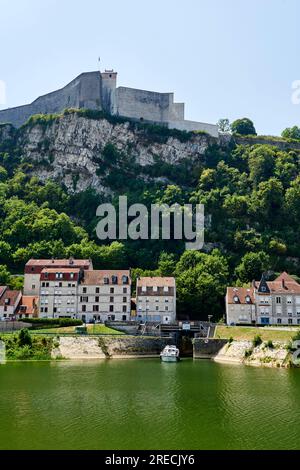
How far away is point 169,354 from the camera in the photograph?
53.7m

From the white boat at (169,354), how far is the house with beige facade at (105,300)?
15.2m

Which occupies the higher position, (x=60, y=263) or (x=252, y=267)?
(x=60, y=263)

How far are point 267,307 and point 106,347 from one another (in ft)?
82.2

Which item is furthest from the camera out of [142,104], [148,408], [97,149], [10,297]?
[142,104]

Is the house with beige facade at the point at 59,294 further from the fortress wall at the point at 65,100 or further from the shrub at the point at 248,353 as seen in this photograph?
the fortress wall at the point at 65,100

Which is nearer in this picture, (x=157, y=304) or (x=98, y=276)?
(x=157, y=304)

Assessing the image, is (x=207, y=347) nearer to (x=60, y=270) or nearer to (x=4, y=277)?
(x=60, y=270)

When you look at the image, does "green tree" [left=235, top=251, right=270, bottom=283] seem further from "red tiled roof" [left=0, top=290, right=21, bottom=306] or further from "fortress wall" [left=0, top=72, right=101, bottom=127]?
"fortress wall" [left=0, top=72, right=101, bottom=127]

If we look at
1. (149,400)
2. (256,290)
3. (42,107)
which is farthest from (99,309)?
(42,107)

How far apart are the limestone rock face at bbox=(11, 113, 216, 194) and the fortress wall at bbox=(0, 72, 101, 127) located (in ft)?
16.4

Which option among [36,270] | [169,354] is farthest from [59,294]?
[169,354]

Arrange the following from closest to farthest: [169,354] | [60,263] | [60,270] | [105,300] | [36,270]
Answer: [169,354] < [105,300] < [60,270] < [36,270] < [60,263]

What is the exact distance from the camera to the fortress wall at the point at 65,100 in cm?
11350

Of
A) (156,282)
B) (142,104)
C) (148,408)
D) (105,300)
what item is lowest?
(148,408)
